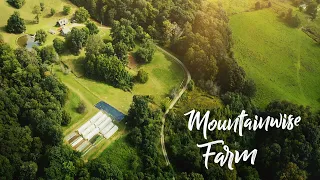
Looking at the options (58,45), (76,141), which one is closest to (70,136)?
(76,141)

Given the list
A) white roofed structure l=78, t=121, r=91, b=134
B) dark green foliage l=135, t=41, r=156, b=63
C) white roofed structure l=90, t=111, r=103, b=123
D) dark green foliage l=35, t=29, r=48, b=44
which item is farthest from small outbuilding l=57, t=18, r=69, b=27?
white roofed structure l=78, t=121, r=91, b=134

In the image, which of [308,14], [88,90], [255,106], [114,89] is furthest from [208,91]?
[308,14]

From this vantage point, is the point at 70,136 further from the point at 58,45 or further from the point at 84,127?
the point at 58,45

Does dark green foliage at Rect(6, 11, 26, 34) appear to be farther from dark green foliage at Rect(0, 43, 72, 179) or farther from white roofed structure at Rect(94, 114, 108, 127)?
white roofed structure at Rect(94, 114, 108, 127)

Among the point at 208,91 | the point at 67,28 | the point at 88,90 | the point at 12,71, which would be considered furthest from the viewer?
the point at 67,28

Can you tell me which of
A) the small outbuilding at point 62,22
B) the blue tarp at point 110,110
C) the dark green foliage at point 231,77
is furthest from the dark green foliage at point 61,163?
the small outbuilding at point 62,22

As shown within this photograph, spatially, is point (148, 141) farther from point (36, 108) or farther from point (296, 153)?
point (296, 153)

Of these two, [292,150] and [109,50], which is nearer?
[292,150]
